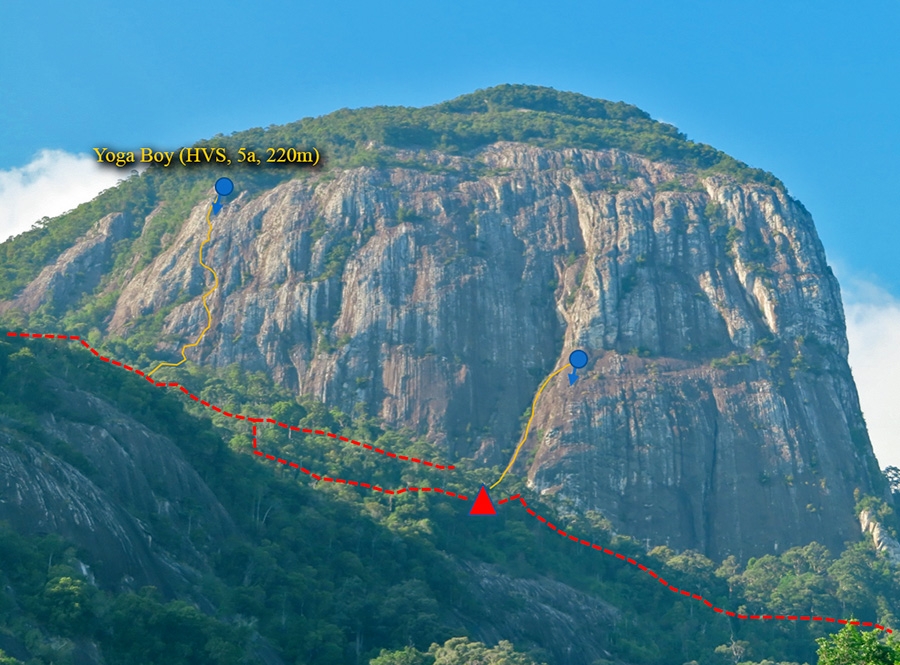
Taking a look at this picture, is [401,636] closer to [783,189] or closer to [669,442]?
[669,442]

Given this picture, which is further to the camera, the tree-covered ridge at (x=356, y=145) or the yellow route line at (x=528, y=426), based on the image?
the tree-covered ridge at (x=356, y=145)

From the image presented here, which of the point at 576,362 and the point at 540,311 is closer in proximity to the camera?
the point at 576,362

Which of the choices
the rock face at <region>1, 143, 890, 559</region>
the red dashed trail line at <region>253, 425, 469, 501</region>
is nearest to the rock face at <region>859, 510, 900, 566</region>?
the rock face at <region>1, 143, 890, 559</region>

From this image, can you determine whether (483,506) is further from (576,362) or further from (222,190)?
(222,190)

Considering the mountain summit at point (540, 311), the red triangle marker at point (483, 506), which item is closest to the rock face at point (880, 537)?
the mountain summit at point (540, 311)

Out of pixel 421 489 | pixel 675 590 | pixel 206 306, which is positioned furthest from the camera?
pixel 206 306

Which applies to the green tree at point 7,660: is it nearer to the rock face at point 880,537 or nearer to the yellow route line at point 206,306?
the yellow route line at point 206,306
